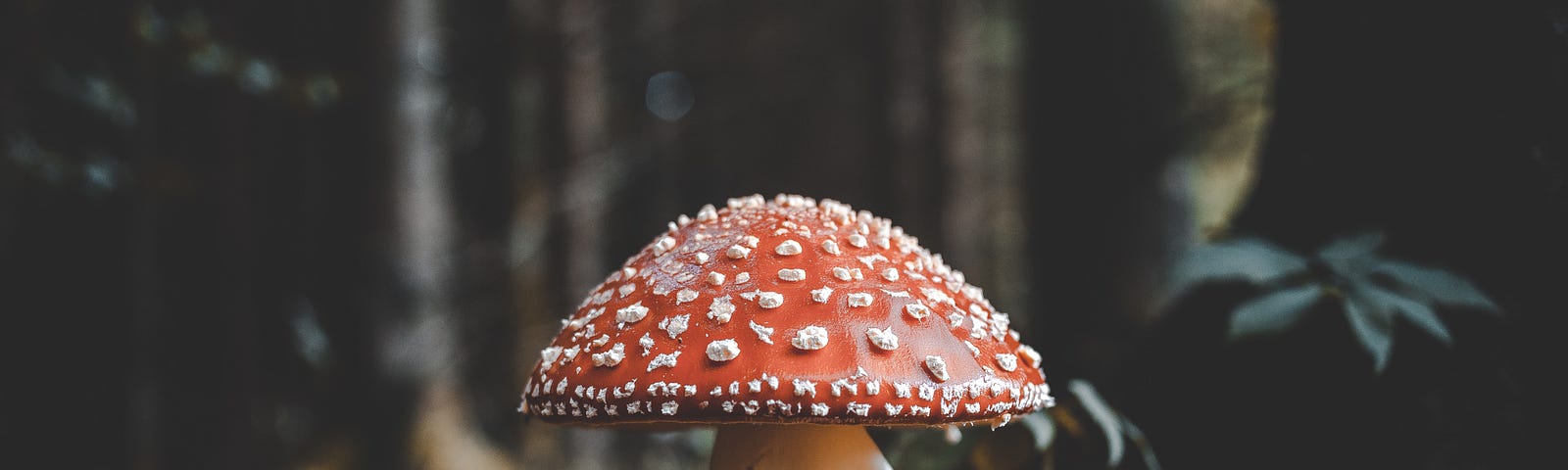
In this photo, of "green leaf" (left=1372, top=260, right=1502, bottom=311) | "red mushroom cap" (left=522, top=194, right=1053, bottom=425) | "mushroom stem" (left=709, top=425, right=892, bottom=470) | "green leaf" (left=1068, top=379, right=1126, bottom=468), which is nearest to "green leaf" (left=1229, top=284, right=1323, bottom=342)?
"green leaf" (left=1372, top=260, right=1502, bottom=311)

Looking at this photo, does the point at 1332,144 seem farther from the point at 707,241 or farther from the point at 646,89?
the point at 646,89

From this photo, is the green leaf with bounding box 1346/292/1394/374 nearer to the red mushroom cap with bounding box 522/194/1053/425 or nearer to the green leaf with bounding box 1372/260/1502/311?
the green leaf with bounding box 1372/260/1502/311

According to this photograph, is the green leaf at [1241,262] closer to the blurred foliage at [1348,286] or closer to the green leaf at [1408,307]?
the blurred foliage at [1348,286]

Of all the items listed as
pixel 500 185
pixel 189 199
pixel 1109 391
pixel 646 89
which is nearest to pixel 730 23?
pixel 646 89

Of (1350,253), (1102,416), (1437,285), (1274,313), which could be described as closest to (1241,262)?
(1274,313)

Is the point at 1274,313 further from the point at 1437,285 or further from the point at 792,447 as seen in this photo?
the point at 792,447
